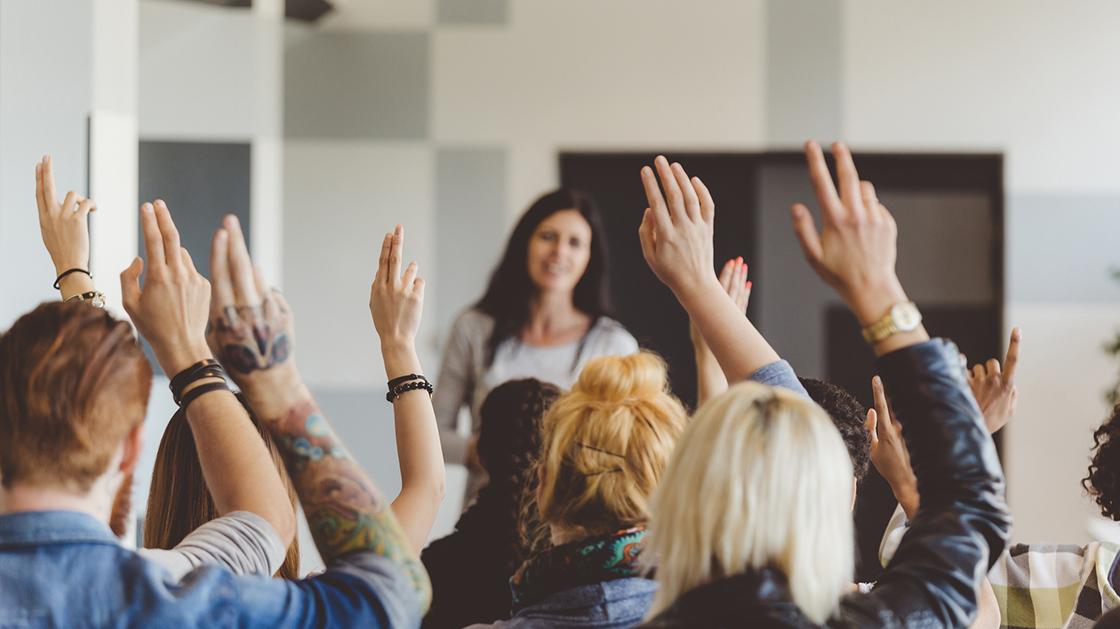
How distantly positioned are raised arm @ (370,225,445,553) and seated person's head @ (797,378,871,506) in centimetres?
68

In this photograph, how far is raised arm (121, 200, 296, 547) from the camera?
0.99 meters

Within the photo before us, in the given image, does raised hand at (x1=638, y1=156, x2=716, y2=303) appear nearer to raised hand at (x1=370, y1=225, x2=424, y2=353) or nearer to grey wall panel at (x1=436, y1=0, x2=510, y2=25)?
raised hand at (x1=370, y1=225, x2=424, y2=353)

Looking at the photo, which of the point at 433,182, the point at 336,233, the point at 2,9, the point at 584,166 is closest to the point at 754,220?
the point at 584,166

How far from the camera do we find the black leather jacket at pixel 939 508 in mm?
917

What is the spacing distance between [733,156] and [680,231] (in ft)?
11.2

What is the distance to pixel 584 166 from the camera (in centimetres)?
459

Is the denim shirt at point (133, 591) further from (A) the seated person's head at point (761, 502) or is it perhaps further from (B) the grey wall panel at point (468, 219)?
(B) the grey wall panel at point (468, 219)

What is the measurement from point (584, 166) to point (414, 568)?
3.78 meters

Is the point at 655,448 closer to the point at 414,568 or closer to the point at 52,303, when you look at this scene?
the point at 414,568

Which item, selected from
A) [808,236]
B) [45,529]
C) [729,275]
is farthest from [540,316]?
[45,529]

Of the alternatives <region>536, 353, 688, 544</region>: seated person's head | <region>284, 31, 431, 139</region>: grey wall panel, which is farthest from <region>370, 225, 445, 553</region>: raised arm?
<region>284, 31, 431, 139</region>: grey wall panel

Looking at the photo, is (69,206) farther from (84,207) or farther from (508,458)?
(508,458)

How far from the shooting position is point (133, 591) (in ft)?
2.71

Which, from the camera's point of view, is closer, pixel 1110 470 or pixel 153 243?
pixel 153 243
